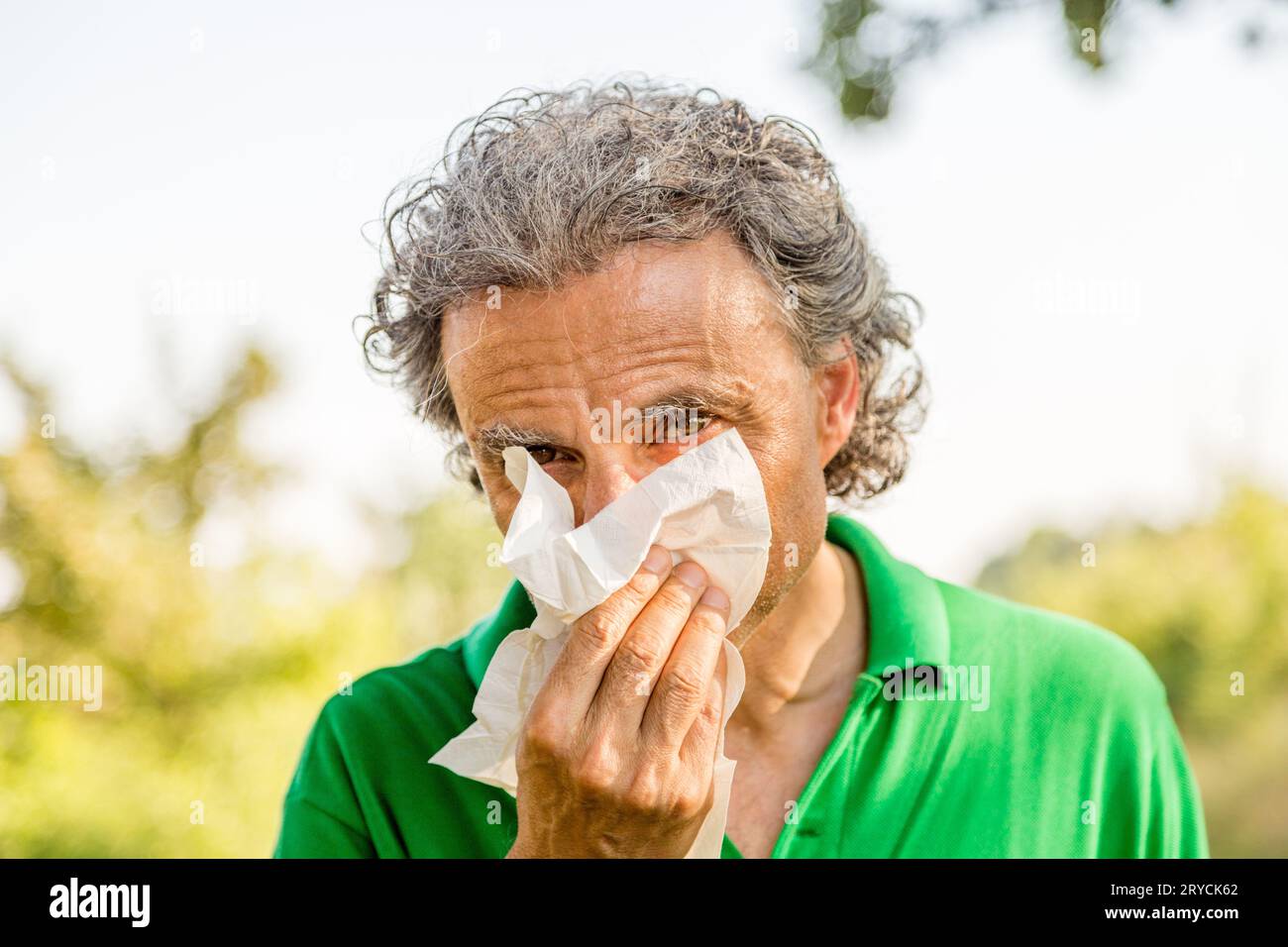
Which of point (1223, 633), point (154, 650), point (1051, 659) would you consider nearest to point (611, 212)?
point (1051, 659)

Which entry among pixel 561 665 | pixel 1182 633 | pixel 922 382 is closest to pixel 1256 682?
pixel 1182 633

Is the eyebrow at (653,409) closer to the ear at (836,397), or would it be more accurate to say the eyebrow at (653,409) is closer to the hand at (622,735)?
the hand at (622,735)

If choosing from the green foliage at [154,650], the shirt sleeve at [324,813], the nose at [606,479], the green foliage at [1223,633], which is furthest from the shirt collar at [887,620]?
the green foliage at [1223,633]

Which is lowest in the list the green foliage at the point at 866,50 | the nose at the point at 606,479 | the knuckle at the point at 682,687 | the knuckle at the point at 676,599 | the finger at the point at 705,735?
the finger at the point at 705,735

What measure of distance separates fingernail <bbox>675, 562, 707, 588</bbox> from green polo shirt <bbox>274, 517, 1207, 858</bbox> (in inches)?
19.3

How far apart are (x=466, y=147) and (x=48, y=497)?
6.42 metres

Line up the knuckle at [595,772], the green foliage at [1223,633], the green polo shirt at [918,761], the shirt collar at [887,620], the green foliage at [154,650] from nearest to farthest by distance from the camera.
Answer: the knuckle at [595,772]
the green polo shirt at [918,761]
the shirt collar at [887,620]
the green foliage at [154,650]
the green foliage at [1223,633]

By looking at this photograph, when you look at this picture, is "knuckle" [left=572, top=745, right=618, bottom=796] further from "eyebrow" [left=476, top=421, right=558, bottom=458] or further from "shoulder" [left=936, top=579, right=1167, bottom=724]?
"shoulder" [left=936, top=579, right=1167, bottom=724]

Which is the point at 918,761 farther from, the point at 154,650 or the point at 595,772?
the point at 154,650

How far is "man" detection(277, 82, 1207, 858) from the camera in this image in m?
1.81

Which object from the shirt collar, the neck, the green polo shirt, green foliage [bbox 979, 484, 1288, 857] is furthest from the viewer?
green foliage [bbox 979, 484, 1288, 857]

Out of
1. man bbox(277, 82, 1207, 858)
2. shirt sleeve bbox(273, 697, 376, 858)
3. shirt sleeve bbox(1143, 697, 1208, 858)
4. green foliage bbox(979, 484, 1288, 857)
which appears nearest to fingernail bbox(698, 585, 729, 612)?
man bbox(277, 82, 1207, 858)

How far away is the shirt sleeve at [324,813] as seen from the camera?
2170mm
